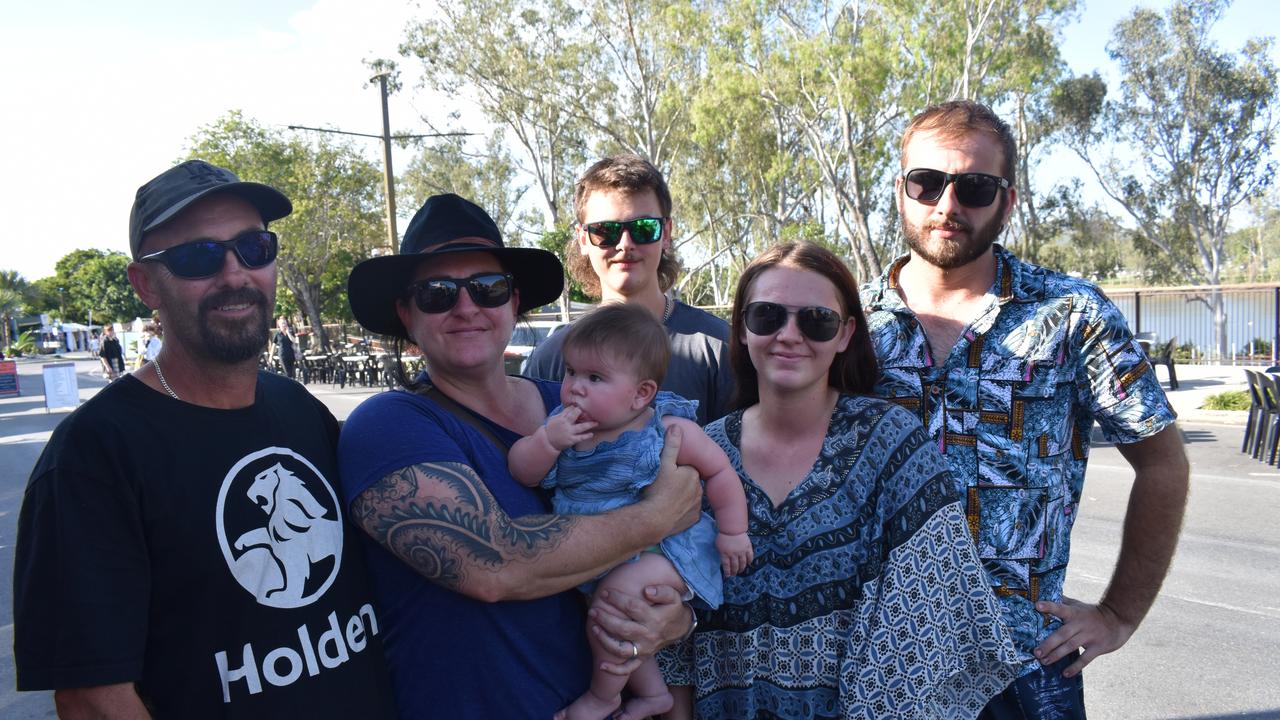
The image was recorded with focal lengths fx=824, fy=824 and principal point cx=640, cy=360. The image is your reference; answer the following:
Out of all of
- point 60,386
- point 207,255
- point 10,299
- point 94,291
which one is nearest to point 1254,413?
point 207,255

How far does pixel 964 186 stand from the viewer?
2451 mm

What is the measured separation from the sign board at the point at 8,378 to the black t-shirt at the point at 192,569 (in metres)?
26.6

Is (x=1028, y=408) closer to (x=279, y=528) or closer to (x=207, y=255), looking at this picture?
(x=279, y=528)

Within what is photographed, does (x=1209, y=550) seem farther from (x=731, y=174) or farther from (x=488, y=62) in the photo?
(x=731, y=174)

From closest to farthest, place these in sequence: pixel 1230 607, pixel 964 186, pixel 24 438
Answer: pixel 964 186 < pixel 1230 607 < pixel 24 438

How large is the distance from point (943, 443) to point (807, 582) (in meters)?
0.64

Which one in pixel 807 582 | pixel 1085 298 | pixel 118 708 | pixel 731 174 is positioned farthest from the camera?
pixel 731 174

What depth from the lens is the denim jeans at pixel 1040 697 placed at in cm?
228

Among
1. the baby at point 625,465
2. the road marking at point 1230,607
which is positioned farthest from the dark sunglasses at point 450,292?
the road marking at point 1230,607

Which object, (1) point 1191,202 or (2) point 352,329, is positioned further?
(2) point 352,329

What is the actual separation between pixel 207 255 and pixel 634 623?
1.42 m

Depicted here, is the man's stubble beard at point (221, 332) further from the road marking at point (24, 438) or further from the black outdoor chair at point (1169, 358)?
the black outdoor chair at point (1169, 358)

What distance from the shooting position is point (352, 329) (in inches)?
1804

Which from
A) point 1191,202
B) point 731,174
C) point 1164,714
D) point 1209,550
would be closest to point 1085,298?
point 1164,714
